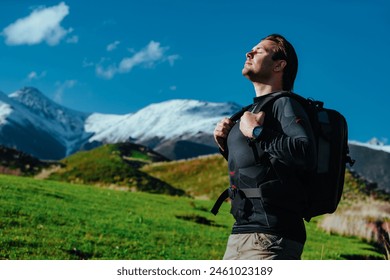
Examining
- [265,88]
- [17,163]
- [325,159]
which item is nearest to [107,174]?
[17,163]

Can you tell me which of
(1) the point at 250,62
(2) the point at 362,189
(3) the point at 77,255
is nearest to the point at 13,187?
(3) the point at 77,255

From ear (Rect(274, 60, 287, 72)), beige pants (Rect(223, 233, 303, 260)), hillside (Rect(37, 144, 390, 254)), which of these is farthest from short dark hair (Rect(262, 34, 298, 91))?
hillside (Rect(37, 144, 390, 254))

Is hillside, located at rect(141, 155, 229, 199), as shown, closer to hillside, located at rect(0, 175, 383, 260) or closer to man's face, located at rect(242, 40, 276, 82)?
hillside, located at rect(0, 175, 383, 260)

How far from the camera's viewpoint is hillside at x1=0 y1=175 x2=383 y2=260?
10.5 m

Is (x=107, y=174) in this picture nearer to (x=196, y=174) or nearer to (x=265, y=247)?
(x=196, y=174)

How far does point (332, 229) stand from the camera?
22.0 m

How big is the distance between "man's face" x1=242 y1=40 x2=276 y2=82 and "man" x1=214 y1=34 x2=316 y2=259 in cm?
24

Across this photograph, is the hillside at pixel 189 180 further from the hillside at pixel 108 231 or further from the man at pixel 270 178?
the man at pixel 270 178

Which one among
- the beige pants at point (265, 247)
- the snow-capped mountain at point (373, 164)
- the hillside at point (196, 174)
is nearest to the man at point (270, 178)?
the beige pants at point (265, 247)

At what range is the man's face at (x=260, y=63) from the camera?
13.7 feet

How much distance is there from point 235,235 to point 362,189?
3832cm

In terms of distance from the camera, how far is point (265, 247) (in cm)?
371

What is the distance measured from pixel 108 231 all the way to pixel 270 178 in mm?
9726
